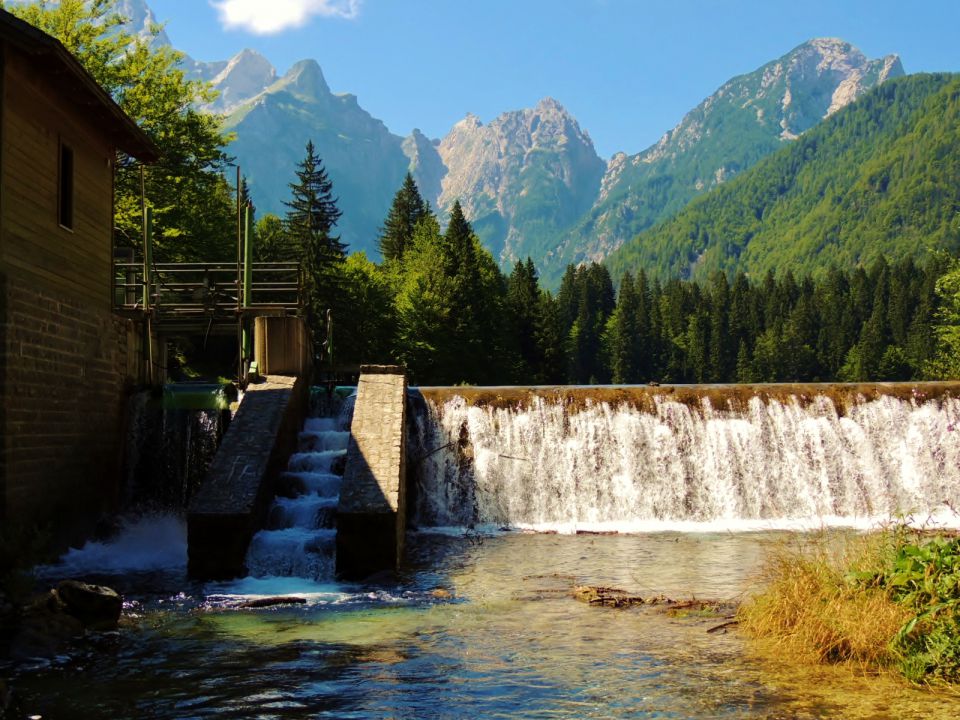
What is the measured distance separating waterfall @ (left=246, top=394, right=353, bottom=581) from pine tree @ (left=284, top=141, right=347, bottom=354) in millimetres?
29595

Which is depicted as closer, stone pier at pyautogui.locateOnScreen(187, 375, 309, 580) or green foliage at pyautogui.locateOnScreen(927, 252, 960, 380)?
stone pier at pyautogui.locateOnScreen(187, 375, 309, 580)

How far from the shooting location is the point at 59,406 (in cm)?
1655

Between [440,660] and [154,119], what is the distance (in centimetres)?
3075

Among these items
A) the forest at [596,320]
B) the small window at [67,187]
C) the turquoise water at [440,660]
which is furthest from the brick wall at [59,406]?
the forest at [596,320]

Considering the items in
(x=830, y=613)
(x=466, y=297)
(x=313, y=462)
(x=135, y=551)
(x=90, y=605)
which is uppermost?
(x=466, y=297)

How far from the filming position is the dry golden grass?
8.96 meters

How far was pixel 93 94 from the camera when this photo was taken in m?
17.1

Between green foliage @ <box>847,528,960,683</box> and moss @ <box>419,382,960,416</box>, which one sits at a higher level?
moss @ <box>419,382,960,416</box>

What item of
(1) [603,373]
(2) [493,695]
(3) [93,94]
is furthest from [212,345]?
(1) [603,373]

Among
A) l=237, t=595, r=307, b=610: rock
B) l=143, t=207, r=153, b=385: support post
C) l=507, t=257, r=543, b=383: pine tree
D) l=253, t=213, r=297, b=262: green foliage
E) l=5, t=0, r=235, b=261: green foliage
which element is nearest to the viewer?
l=237, t=595, r=307, b=610: rock

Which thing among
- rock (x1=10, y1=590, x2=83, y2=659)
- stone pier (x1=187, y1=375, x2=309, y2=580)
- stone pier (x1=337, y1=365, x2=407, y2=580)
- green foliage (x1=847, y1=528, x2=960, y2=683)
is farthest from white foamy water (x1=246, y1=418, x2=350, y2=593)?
green foliage (x1=847, y1=528, x2=960, y2=683)

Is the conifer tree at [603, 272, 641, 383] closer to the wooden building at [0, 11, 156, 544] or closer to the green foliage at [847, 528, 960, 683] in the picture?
the wooden building at [0, 11, 156, 544]

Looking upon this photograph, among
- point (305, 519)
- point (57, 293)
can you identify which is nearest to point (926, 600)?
point (305, 519)

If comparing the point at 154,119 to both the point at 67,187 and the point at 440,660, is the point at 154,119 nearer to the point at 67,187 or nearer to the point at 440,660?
the point at 67,187
